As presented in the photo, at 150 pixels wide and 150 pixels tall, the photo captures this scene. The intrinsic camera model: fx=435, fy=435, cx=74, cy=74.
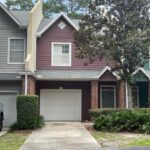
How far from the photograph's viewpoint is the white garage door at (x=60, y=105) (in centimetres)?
2973

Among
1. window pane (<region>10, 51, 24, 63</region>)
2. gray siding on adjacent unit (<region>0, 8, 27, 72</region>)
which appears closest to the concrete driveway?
gray siding on adjacent unit (<region>0, 8, 27, 72</region>)

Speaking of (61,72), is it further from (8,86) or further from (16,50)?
(8,86)

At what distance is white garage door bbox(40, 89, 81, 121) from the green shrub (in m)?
7.08

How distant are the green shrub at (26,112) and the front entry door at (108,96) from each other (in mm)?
8419

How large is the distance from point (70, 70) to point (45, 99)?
8.73 feet

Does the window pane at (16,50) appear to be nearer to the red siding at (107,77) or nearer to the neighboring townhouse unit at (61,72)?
the neighboring townhouse unit at (61,72)

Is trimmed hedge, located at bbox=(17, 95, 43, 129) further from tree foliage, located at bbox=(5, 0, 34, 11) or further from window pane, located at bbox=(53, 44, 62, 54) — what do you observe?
tree foliage, located at bbox=(5, 0, 34, 11)

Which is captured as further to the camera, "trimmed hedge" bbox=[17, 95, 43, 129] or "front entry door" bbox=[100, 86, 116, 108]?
"front entry door" bbox=[100, 86, 116, 108]

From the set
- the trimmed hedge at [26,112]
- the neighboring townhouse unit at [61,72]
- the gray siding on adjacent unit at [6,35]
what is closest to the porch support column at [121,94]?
the neighboring townhouse unit at [61,72]

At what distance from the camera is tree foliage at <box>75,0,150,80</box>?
23359 millimetres

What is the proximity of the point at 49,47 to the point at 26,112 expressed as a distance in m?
7.93

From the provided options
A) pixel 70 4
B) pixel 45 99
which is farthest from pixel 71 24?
pixel 70 4

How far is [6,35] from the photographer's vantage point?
27.7m

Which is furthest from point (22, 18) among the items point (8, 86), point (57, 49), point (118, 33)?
point (118, 33)
